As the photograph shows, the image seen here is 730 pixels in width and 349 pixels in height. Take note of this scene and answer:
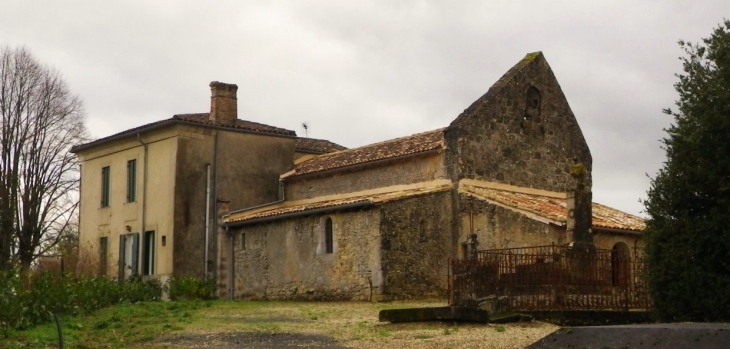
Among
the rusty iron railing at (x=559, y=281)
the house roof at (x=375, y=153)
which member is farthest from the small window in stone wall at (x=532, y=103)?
the rusty iron railing at (x=559, y=281)

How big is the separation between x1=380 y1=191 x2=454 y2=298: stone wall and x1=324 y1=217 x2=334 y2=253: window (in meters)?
2.24

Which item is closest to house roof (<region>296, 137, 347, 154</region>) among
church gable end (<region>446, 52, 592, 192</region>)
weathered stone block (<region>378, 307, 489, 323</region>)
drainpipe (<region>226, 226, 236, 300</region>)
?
drainpipe (<region>226, 226, 236, 300</region>)

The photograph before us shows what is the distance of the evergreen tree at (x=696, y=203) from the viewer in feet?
43.9

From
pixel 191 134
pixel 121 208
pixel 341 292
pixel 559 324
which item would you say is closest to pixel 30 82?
pixel 121 208

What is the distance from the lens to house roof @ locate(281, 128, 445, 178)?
2855cm

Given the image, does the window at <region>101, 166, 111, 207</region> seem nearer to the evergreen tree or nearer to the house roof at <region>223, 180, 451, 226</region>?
the house roof at <region>223, 180, 451, 226</region>

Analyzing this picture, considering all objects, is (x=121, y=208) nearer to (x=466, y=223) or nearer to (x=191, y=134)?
(x=191, y=134)

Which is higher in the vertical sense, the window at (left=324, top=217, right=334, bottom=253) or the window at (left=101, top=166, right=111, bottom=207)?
the window at (left=101, top=166, right=111, bottom=207)

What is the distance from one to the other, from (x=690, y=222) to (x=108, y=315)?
40.7ft

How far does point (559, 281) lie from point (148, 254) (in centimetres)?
1779

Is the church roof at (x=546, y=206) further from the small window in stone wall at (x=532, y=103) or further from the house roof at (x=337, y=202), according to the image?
the small window in stone wall at (x=532, y=103)

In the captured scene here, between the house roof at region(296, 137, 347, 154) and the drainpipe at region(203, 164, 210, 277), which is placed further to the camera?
the house roof at region(296, 137, 347, 154)

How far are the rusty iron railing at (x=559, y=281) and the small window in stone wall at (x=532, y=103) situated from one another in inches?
402

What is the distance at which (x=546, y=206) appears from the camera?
86.0 feet
